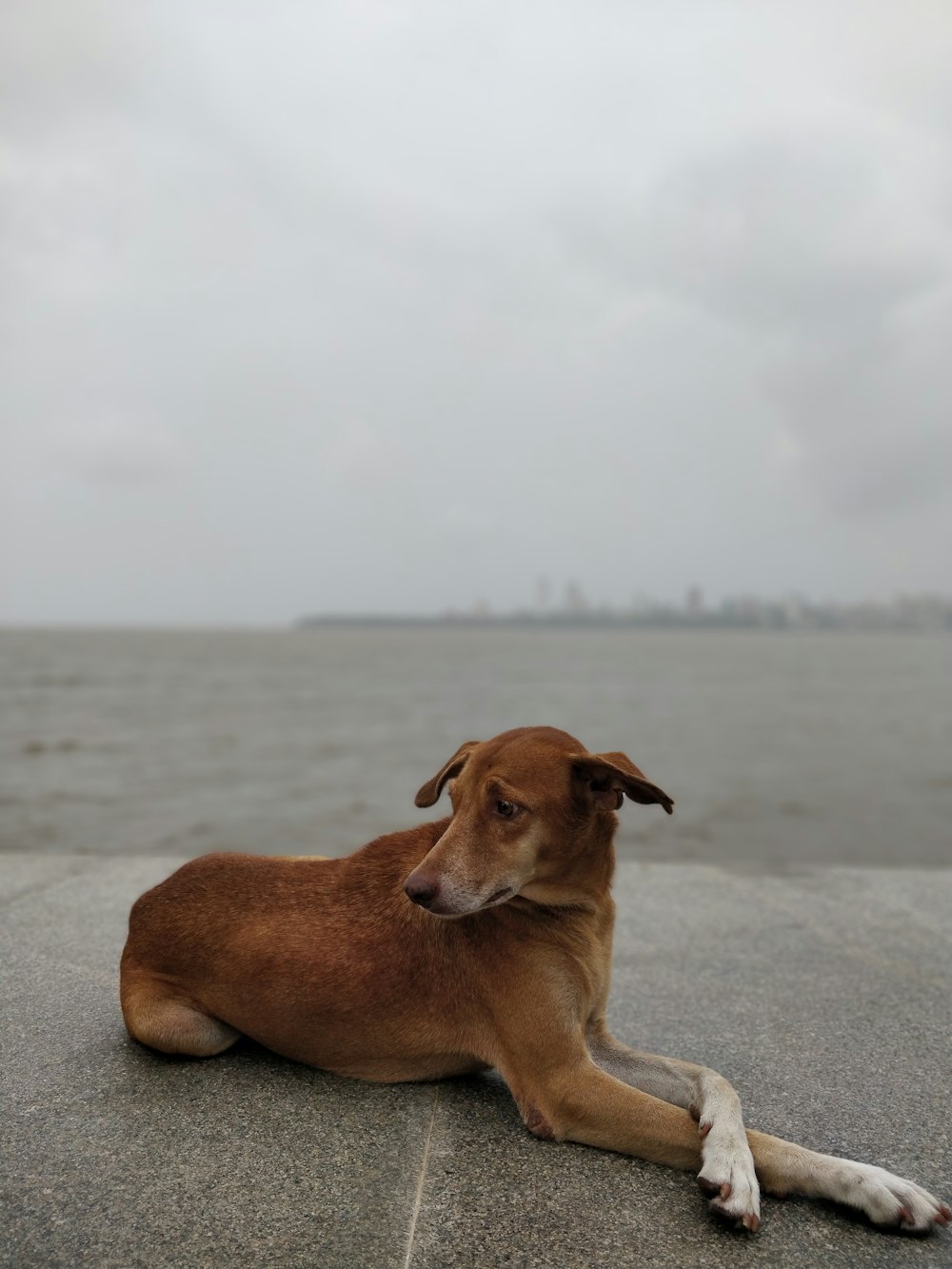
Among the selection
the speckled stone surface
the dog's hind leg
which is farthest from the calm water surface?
the dog's hind leg

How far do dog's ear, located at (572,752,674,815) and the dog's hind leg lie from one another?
1890mm

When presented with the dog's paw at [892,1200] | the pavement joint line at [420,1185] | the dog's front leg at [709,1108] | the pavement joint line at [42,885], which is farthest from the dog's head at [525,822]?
the pavement joint line at [42,885]

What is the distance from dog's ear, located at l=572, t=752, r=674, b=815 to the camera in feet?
11.6

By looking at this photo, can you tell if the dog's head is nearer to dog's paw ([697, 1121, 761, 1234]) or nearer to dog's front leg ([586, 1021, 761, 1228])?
dog's front leg ([586, 1021, 761, 1228])

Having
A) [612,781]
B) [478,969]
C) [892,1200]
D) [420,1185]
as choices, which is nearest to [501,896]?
[478,969]

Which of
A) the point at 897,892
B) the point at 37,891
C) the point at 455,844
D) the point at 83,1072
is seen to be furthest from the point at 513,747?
the point at 897,892

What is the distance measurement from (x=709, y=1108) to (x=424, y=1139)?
1049 mm

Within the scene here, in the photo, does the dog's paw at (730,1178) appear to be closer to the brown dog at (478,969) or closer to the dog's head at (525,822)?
the brown dog at (478,969)

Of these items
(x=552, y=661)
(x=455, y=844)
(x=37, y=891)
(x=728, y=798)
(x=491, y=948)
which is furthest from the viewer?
(x=552, y=661)

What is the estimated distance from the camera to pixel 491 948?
374 cm

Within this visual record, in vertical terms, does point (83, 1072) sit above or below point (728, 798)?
above

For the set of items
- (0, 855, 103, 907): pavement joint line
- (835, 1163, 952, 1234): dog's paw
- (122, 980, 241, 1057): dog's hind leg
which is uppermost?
(122, 980, 241, 1057): dog's hind leg

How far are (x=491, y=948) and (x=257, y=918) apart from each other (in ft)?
3.23

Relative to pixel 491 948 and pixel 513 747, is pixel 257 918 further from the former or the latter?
pixel 513 747
